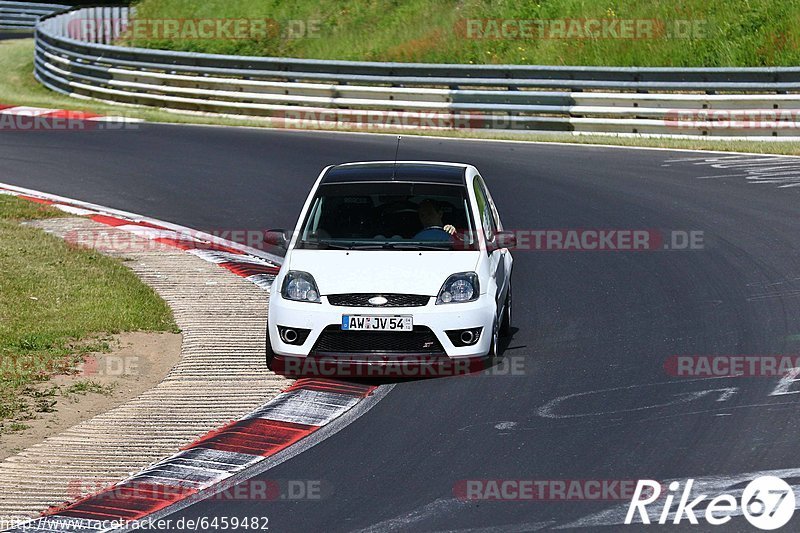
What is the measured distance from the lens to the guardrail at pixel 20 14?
5347cm

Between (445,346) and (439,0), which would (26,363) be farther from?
(439,0)

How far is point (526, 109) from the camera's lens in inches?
896

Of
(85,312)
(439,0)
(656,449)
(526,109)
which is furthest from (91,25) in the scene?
(656,449)

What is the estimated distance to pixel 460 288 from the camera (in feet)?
31.0

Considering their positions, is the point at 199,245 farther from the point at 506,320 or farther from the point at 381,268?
the point at 381,268

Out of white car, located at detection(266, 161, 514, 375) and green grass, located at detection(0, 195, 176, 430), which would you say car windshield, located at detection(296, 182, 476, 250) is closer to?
white car, located at detection(266, 161, 514, 375)

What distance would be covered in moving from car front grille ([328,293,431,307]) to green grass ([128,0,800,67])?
17.5 metres

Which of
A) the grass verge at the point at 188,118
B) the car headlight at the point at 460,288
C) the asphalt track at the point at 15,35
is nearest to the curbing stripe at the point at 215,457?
the car headlight at the point at 460,288

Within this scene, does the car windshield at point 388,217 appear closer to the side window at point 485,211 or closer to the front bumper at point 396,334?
the side window at point 485,211

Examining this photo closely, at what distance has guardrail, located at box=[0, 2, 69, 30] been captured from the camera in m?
53.5

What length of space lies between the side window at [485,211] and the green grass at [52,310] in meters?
2.86

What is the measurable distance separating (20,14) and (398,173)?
47224mm
